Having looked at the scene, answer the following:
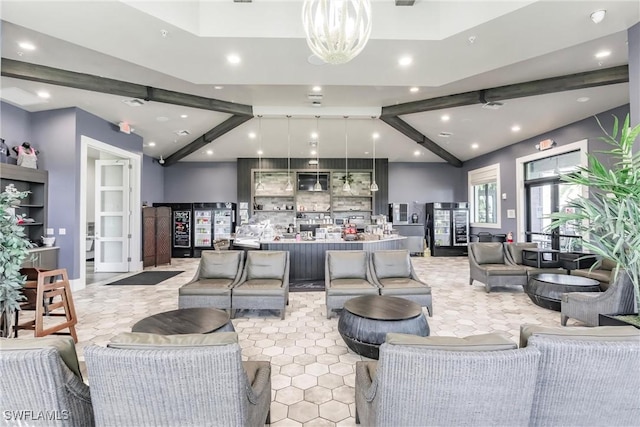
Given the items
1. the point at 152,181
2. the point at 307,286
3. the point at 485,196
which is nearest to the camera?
the point at 307,286

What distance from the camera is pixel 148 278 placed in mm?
6691

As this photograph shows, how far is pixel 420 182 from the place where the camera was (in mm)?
10656

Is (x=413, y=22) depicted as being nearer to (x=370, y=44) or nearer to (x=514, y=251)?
(x=370, y=44)

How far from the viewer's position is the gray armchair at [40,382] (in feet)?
4.08

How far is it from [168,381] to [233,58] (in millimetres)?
3755

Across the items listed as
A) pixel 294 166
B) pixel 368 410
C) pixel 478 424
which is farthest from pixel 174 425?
pixel 294 166

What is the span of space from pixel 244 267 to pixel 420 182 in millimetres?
7963

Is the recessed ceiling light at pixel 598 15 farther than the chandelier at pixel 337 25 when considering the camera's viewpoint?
Yes

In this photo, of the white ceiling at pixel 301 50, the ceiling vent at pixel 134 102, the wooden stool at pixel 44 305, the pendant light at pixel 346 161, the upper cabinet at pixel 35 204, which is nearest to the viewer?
the white ceiling at pixel 301 50

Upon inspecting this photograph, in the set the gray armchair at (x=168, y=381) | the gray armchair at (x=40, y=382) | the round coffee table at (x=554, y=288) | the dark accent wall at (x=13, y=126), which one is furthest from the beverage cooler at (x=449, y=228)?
the dark accent wall at (x=13, y=126)

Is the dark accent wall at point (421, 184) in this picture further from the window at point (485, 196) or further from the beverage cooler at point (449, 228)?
the beverage cooler at point (449, 228)

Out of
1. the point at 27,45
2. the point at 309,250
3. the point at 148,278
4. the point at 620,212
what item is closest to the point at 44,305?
the point at 27,45

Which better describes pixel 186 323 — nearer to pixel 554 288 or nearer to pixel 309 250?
pixel 309 250

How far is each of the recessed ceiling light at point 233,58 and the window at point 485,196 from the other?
7.72 metres
